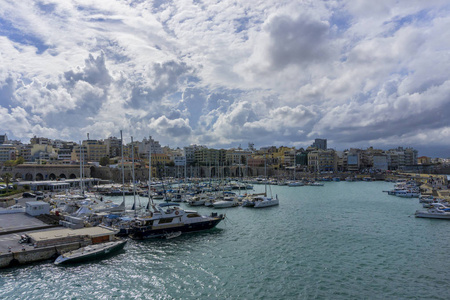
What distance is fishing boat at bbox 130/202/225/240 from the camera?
94.0 feet

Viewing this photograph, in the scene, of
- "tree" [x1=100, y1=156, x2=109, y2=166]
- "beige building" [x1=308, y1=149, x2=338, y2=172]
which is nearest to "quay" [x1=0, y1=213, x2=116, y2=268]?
"tree" [x1=100, y1=156, x2=109, y2=166]

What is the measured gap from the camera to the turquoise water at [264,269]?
57.9 feet

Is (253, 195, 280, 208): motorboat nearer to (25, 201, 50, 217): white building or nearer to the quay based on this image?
the quay

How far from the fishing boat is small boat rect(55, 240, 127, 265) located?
3.88 m

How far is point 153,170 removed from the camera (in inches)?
4609

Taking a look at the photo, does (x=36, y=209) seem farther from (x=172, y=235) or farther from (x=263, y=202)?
(x=263, y=202)

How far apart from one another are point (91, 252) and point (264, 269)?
1165cm

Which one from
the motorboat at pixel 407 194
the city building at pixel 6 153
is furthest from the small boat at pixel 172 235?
the city building at pixel 6 153

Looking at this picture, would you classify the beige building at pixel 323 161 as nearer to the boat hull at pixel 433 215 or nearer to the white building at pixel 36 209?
the boat hull at pixel 433 215

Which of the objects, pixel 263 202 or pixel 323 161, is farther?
pixel 323 161

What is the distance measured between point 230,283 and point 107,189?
2384 inches

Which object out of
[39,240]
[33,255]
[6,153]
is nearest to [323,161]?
[6,153]

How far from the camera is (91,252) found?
2242 cm

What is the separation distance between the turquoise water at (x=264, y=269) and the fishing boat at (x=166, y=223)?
0.92 m
